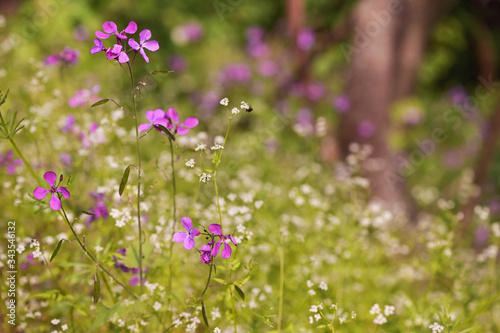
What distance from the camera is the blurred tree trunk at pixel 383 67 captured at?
3.97 metres

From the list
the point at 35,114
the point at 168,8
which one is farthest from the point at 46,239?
the point at 168,8

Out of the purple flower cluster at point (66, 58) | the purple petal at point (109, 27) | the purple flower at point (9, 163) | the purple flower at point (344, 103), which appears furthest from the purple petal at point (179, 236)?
the purple flower at point (344, 103)

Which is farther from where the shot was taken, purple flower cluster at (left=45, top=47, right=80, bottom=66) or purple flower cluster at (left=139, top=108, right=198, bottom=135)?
purple flower cluster at (left=45, top=47, right=80, bottom=66)

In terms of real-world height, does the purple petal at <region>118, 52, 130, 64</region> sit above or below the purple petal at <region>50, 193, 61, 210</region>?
above

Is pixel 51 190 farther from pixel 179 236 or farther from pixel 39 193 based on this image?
pixel 179 236

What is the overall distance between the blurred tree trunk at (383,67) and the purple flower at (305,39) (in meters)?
0.68

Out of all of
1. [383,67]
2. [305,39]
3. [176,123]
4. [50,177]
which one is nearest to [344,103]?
→ [383,67]

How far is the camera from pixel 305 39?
480 cm

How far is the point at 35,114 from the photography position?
8.95 feet

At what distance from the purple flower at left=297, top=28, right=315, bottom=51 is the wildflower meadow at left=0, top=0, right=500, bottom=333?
2 cm

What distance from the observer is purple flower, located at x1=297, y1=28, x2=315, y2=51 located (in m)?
4.80

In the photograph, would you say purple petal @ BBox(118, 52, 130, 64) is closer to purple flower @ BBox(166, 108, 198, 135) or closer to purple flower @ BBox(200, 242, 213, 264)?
purple flower @ BBox(166, 108, 198, 135)

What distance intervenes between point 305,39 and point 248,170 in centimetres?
184

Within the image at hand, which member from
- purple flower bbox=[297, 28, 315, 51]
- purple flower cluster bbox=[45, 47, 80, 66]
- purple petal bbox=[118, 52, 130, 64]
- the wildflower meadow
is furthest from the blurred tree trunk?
purple petal bbox=[118, 52, 130, 64]
